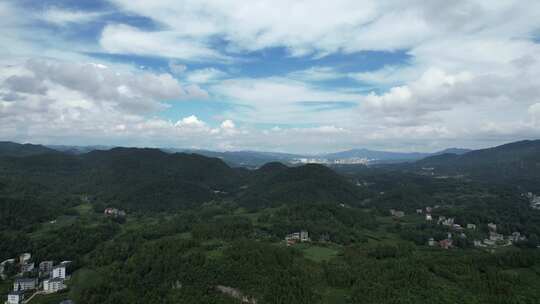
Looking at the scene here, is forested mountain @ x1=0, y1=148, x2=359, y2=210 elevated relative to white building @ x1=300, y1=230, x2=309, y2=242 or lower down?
elevated

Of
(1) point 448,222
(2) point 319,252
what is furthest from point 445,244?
(2) point 319,252

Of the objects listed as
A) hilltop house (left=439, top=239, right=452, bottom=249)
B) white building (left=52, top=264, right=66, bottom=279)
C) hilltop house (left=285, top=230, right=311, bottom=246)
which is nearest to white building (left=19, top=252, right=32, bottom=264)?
white building (left=52, top=264, right=66, bottom=279)

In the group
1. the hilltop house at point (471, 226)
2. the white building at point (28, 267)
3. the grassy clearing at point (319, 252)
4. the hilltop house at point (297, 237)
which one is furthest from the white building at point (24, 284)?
the hilltop house at point (471, 226)

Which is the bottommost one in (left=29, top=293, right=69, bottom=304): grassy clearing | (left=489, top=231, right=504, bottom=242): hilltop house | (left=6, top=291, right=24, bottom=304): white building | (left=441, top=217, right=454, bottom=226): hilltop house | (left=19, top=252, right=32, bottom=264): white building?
(left=29, top=293, right=69, bottom=304): grassy clearing

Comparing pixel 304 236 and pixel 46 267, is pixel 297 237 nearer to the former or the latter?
pixel 304 236

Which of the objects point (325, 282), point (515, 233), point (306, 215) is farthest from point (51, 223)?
point (515, 233)

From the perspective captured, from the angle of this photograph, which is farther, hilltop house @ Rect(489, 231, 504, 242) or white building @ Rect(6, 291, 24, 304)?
hilltop house @ Rect(489, 231, 504, 242)

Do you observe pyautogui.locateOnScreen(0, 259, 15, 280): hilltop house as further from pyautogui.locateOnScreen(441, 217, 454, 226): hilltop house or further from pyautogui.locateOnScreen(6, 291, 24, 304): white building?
pyautogui.locateOnScreen(441, 217, 454, 226): hilltop house

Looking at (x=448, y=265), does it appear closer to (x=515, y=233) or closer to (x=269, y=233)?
(x=269, y=233)
